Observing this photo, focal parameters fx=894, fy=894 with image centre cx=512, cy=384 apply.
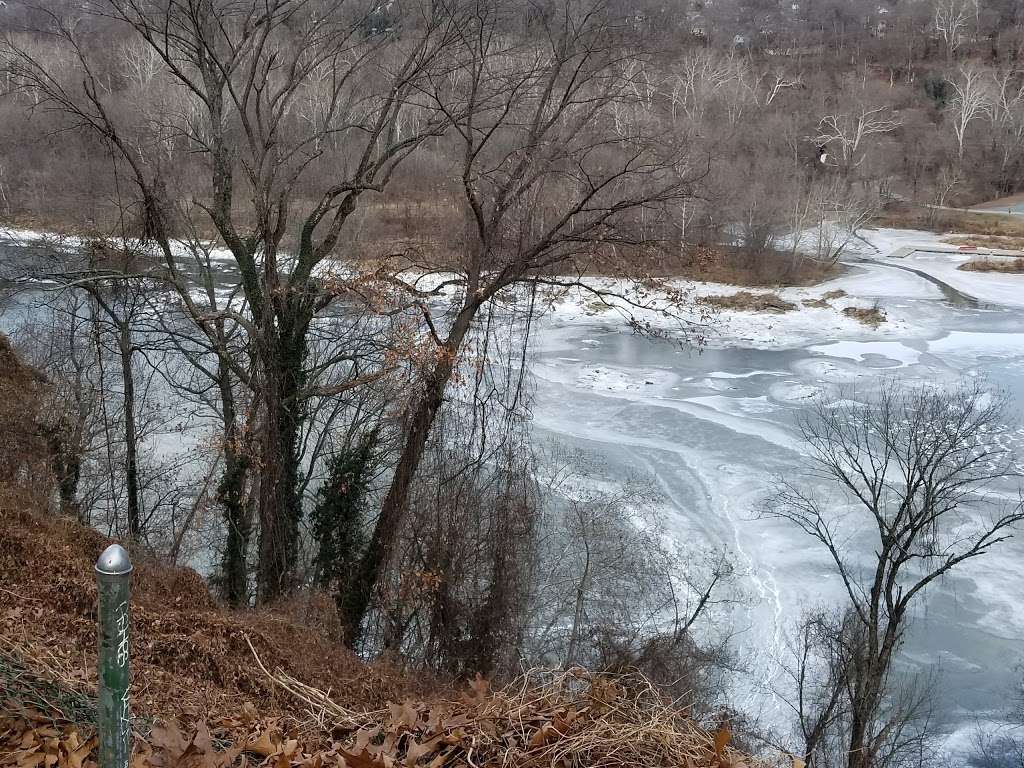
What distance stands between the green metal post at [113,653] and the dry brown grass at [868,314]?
27878 mm

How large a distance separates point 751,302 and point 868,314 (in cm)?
402

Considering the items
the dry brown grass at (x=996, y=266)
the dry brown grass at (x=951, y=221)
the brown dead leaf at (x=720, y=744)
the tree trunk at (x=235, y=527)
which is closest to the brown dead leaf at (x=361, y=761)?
the brown dead leaf at (x=720, y=744)

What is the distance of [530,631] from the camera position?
1288cm

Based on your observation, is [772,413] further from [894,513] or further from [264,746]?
[264,746]

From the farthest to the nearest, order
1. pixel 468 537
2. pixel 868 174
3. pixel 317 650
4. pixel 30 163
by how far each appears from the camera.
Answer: pixel 868 174, pixel 30 163, pixel 468 537, pixel 317 650

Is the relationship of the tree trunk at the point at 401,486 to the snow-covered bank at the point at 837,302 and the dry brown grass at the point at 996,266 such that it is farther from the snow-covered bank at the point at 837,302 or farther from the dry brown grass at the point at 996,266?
the dry brown grass at the point at 996,266

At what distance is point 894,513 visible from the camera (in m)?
15.0

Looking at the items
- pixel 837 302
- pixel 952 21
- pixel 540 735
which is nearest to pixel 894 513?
pixel 540 735

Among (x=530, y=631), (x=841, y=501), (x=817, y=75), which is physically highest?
(x=817, y=75)

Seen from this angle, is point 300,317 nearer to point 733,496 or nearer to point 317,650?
point 317,650

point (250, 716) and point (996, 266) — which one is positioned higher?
point (996, 266)

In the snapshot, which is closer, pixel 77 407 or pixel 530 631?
pixel 530 631

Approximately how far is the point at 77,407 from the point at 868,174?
43.1 meters

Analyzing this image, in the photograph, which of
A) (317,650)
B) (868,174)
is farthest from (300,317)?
(868,174)
